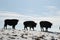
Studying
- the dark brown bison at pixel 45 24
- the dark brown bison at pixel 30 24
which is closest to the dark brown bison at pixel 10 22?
the dark brown bison at pixel 30 24

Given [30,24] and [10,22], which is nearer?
[10,22]

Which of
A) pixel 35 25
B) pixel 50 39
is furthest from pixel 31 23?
pixel 50 39

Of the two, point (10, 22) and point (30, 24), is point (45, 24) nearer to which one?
point (30, 24)

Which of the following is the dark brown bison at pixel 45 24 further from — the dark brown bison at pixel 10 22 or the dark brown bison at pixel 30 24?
the dark brown bison at pixel 10 22

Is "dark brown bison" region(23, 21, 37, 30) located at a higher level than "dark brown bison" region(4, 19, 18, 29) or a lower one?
lower

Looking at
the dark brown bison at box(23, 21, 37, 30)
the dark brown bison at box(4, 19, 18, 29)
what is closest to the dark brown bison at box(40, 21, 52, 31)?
the dark brown bison at box(23, 21, 37, 30)

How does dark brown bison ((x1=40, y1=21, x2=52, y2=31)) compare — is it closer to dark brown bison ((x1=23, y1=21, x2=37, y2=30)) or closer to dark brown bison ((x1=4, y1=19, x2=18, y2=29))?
dark brown bison ((x1=23, y1=21, x2=37, y2=30))

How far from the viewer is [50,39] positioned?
16.4 metres

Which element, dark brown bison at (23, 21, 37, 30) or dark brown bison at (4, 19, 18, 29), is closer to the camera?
dark brown bison at (4, 19, 18, 29)

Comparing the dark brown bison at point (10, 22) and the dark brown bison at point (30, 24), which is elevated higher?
the dark brown bison at point (10, 22)

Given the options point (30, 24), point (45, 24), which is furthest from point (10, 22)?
point (45, 24)

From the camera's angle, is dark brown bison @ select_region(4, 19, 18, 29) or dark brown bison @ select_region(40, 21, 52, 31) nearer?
dark brown bison @ select_region(4, 19, 18, 29)

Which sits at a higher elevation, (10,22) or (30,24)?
(10,22)

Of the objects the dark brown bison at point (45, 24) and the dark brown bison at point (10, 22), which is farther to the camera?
the dark brown bison at point (45, 24)
